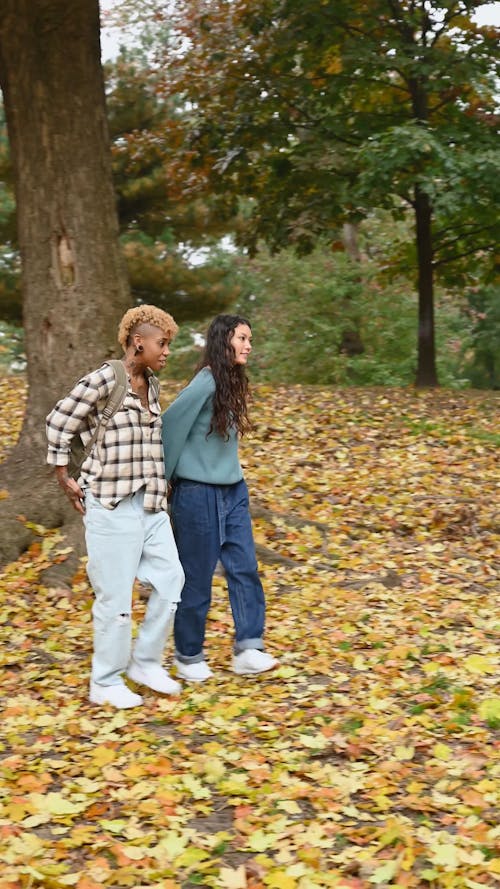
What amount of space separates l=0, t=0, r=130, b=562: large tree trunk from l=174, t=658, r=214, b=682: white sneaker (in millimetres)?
2209

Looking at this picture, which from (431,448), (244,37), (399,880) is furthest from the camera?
(244,37)

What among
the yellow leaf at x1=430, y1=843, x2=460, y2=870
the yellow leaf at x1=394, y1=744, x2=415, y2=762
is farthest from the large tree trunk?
the yellow leaf at x1=430, y1=843, x2=460, y2=870

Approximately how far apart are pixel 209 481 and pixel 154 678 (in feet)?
3.22

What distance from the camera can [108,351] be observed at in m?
7.49

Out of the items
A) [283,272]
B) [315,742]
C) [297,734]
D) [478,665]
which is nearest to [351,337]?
[283,272]

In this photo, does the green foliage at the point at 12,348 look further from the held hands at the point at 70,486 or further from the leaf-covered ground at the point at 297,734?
the held hands at the point at 70,486

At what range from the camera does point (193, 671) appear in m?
5.39

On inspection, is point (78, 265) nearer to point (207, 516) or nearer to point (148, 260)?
point (207, 516)

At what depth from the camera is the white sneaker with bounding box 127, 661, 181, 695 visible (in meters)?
5.09

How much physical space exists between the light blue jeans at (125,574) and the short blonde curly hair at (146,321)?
0.74m

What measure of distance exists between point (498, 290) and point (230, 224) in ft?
15.7

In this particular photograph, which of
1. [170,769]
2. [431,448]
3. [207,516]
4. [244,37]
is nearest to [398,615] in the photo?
[207,516]

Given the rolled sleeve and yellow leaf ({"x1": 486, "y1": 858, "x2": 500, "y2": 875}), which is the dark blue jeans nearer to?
the rolled sleeve

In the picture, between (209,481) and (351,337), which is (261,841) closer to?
(209,481)
